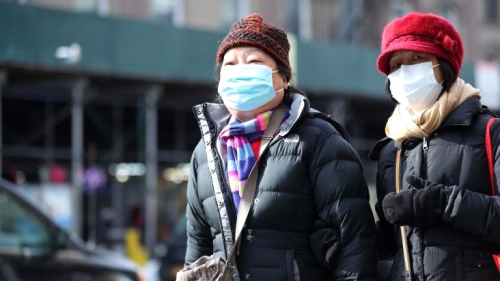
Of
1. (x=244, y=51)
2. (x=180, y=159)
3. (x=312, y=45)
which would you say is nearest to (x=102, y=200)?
(x=180, y=159)

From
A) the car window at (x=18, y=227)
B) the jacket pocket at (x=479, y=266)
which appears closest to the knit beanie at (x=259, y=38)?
the jacket pocket at (x=479, y=266)

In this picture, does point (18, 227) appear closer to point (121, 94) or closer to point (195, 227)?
point (195, 227)

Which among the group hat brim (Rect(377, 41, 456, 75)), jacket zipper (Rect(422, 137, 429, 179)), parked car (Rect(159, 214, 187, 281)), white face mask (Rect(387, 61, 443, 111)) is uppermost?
hat brim (Rect(377, 41, 456, 75))

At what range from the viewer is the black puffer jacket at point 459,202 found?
3.12 m

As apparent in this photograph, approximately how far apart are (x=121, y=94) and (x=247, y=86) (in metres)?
14.9

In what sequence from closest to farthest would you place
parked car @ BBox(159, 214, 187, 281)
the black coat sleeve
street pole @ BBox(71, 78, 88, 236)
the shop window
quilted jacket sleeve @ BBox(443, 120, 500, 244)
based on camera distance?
1. quilted jacket sleeve @ BBox(443, 120, 500, 244)
2. the black coat sleeve
3. parked car @ BBox(159, 214, 187, 281)
4. street pole @ BBox(71, 78, 88, 236)
5. the shop window

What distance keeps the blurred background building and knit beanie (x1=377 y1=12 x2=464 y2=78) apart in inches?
489

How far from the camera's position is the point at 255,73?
3.66m

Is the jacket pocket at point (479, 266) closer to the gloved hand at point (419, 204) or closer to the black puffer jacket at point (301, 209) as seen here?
the gloved hand at point (419, 204)

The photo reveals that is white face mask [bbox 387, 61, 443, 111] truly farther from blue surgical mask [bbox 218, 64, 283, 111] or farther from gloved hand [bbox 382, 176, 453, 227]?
blue surgical mask [bbox 218, 64, 283, 111]

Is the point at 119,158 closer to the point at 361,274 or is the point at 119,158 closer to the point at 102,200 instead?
the point at 102,200

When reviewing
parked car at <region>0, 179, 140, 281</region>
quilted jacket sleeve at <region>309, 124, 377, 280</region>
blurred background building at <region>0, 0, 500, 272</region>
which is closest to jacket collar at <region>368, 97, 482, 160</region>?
quilted jacket sleeve at <region>309, 124, 377, 280</region>

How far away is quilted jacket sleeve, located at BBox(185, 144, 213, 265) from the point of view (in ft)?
12.6

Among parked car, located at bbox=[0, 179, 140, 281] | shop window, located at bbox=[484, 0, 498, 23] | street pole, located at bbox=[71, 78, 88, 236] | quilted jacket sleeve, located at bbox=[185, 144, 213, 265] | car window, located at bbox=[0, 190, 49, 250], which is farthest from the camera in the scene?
shop window, located at bbox=[484, 0, 498, 23]
